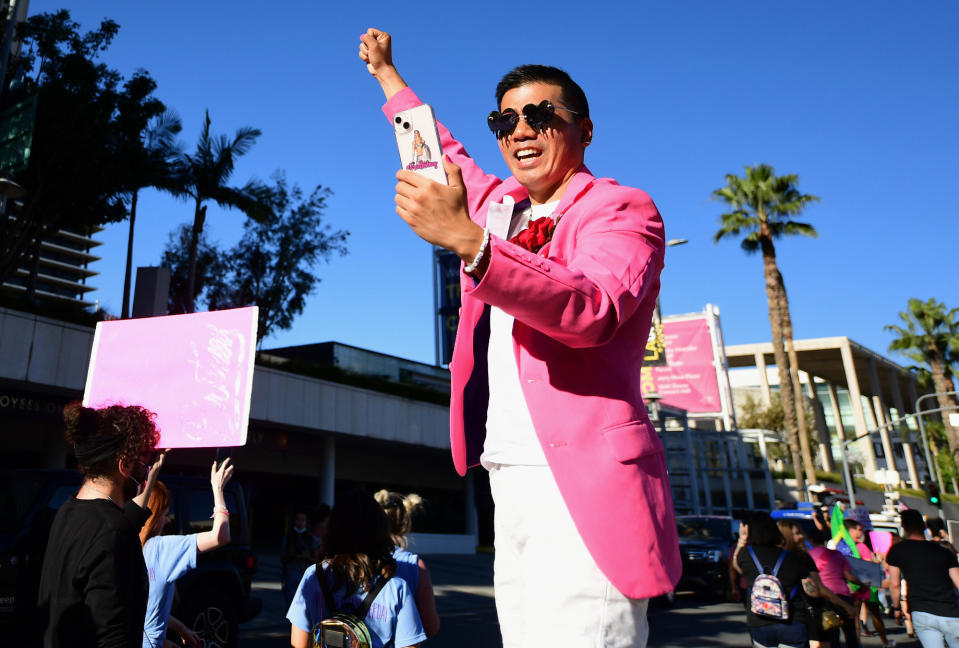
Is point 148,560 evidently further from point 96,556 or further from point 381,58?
point 381,58

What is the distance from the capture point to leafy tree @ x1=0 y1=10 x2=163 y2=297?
48.8ft

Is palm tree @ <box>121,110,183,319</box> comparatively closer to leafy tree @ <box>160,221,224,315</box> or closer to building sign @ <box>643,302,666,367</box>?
leafy tree @ <box>160,221,224,315</box>

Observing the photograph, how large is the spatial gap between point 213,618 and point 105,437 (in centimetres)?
545

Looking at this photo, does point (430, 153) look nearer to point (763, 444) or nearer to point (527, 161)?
point (527, 161)

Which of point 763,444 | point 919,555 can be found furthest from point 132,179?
point 763,444

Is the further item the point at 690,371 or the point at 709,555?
the point at 690,371

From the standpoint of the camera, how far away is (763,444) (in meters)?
34.8

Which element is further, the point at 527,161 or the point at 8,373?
the point at 8,373

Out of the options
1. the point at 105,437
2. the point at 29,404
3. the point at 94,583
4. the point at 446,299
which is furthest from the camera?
the point at 446,299

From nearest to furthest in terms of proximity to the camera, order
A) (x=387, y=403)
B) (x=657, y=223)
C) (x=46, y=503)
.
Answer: (x=657, y=223)
(x=46, y=503)
(x=387, y=403)

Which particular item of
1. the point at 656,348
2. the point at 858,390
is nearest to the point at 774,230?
the point at 656,348

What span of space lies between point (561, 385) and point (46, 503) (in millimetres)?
7033

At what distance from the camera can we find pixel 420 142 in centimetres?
144

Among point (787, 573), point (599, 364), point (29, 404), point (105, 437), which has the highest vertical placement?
point (29, 404)
